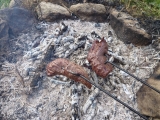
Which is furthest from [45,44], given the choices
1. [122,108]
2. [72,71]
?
[122,108]

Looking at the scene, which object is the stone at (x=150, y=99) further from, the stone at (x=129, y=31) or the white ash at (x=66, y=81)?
the stone at (x=129, y=31)

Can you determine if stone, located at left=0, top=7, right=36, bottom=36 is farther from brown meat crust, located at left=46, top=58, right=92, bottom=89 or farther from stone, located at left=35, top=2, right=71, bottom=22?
brown meat crust, located at left=46, top=58, right=92, bottom=89

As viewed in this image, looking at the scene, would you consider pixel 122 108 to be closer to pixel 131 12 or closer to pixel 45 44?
pixel 45 44

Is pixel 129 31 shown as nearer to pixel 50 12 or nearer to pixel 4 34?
pixel 50 12

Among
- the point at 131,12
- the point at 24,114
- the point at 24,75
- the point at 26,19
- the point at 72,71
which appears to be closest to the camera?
the point at 24,114

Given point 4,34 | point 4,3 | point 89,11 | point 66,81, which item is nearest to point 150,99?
point 66,81
